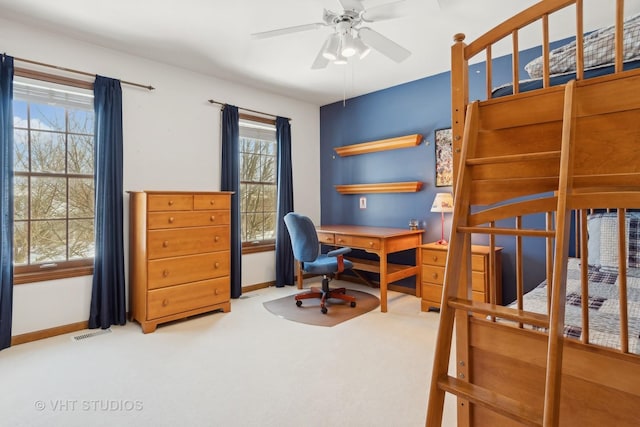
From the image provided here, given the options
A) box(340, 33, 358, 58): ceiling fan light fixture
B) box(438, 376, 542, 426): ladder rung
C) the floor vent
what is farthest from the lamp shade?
the floor vent

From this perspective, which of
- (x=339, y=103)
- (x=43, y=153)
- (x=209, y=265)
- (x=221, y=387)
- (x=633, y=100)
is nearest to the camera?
(x=633, y=100)

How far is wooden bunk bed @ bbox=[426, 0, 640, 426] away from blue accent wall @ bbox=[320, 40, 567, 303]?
2356 millimetres

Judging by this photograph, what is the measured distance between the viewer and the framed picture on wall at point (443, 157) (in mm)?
3855

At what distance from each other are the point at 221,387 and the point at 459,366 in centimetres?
144

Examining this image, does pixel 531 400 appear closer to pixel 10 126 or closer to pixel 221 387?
pixel 221 387

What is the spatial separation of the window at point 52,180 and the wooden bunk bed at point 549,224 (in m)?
3.22

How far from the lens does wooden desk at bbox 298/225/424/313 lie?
3.52m

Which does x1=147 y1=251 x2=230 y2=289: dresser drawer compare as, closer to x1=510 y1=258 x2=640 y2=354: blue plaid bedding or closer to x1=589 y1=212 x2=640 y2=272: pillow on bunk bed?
x1=510 y1=258 x2=640 y2=354: blue plaid bedding

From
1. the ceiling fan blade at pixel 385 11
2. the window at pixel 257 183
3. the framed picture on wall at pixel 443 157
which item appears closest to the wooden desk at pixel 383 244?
the framed picture on wall at pixel 443 157

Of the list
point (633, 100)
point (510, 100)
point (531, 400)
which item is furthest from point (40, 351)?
point (633, 100)

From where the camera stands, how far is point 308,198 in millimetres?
5094

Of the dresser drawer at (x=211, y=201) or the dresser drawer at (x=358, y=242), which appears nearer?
the dresser drawer at (x=211, y=201)

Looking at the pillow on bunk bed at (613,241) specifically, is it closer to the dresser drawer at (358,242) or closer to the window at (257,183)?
the dresser drawer at (358,242)

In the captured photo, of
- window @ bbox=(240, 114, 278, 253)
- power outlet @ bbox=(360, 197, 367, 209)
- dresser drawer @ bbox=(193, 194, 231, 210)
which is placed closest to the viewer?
dresser drawer @ bbox=(193, 194, 231, 210)
